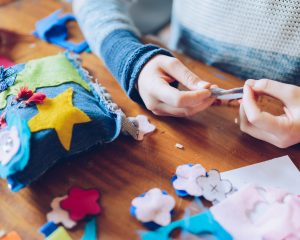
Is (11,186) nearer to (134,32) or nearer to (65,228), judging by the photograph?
(65,228)

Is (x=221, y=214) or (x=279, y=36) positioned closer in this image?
(x=221, y=214)

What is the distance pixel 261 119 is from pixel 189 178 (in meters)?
0.13

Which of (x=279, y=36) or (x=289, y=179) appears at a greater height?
(x=279, y=36)

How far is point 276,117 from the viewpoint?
466 millimetres

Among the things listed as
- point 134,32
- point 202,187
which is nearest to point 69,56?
point 134,32

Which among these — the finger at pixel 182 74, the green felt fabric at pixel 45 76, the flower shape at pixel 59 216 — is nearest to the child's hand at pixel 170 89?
the finger at pixel 182 74

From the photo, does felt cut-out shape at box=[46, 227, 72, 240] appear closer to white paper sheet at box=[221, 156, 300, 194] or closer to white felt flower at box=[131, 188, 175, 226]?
white felt flower at box=[131, 188, 175, 226]

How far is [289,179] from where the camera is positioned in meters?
0.46

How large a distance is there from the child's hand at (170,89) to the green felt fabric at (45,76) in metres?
0.10

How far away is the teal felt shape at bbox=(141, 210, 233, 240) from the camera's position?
392 millimetres

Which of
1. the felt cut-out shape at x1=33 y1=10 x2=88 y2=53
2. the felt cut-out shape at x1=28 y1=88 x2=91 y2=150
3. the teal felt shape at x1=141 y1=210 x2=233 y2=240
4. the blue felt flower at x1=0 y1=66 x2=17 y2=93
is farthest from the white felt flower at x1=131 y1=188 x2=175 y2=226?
the felt cut-out shape at x1=33 y1=10 x2=88 y2=53

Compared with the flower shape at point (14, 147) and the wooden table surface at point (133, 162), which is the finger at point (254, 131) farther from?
the flower shape at point (14, 147)

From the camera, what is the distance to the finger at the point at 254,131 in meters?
0.49

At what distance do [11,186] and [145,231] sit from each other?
17cm
